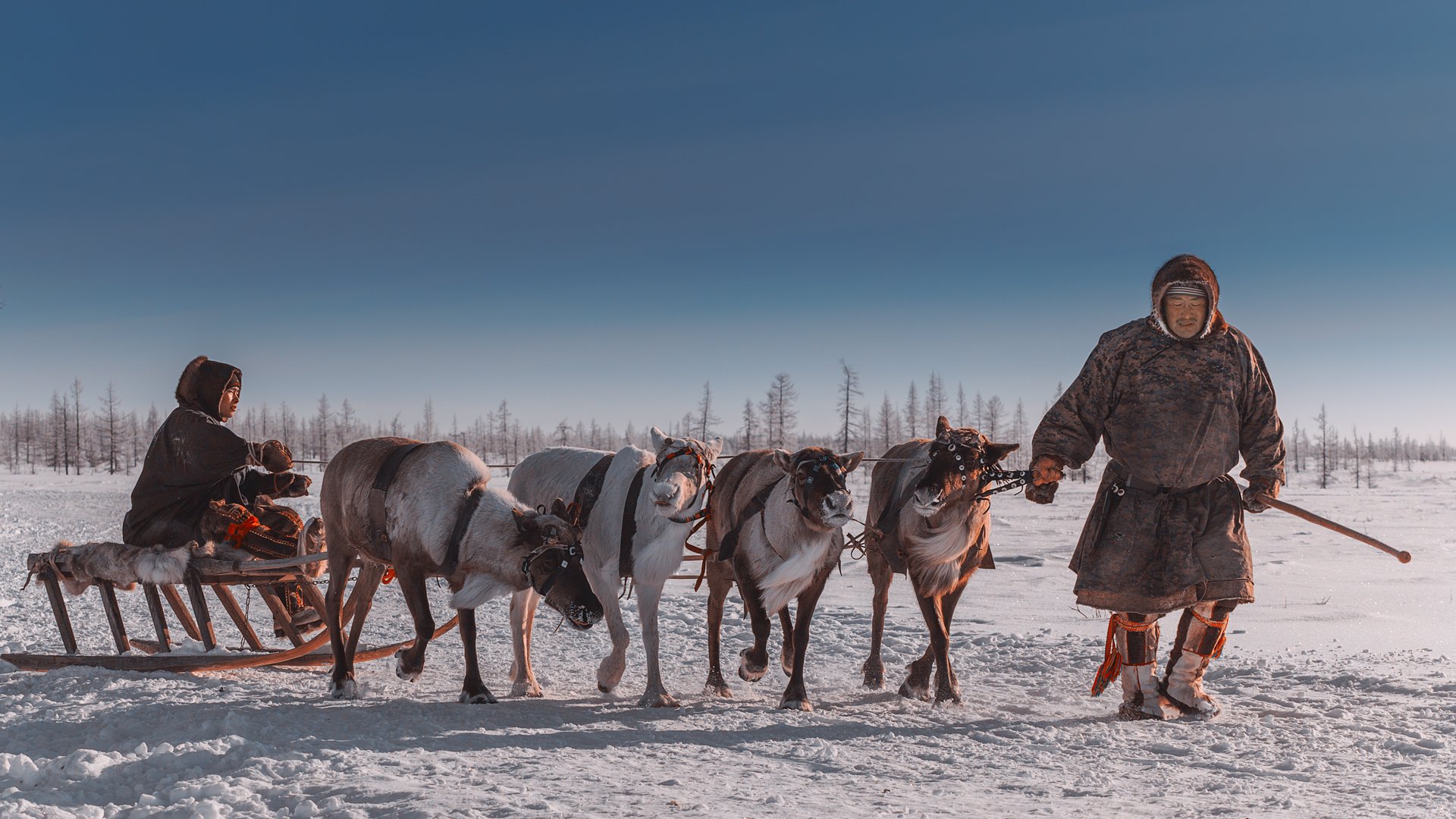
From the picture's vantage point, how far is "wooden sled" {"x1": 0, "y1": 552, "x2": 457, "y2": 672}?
692cm

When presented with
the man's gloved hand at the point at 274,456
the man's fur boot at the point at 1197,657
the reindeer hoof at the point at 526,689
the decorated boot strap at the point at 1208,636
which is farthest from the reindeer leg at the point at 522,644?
the decorated boot strap at the point at 1208,636

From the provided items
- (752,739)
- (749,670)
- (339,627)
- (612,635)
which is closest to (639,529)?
(612,635)

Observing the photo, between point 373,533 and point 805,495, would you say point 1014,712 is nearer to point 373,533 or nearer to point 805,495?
point 805,495

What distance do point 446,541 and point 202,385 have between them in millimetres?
2599

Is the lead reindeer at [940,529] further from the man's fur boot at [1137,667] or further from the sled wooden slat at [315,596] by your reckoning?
the sled wooden slat at [315,596]

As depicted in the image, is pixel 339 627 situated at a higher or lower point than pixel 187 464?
lower

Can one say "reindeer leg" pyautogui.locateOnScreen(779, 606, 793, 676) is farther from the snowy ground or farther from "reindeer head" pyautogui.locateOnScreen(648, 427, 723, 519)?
"reindeer head" pyautogui.locateOnScreen(648, 427, 723, 519)

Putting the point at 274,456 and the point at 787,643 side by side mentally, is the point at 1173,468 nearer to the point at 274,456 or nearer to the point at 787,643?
the point at 787,643

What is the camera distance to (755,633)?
682cm

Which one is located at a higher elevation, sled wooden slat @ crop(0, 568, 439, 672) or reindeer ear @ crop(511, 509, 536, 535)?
reindeer ear @ crop(511, 509, 536, 535)

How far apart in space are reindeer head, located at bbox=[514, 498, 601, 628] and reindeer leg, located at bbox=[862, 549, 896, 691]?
2343 millimetres

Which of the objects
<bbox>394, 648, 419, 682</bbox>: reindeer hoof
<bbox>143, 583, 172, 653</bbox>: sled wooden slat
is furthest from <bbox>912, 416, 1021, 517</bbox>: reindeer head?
<bbox>143, 583, 172, 653</bbox>: sled wooden slat

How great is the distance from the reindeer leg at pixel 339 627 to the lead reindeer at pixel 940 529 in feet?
12.4

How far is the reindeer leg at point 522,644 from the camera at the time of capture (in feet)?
23.7
